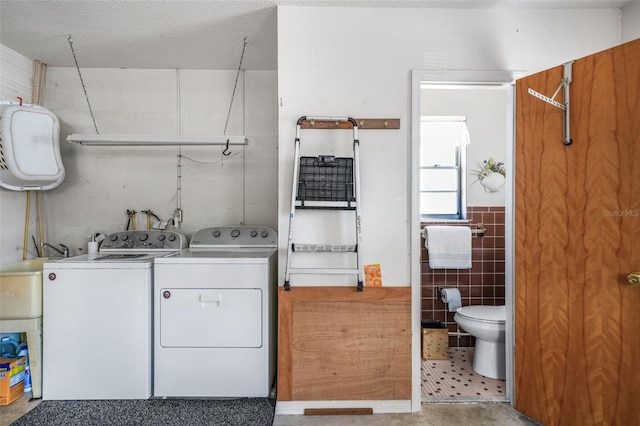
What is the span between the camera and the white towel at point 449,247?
2.87 m

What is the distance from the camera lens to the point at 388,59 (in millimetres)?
2045

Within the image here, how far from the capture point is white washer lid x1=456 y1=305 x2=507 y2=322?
2.38 meters

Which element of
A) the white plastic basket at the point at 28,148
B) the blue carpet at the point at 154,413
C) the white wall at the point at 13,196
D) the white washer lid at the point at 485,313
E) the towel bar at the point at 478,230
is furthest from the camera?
the towel bar at the point at 478,230

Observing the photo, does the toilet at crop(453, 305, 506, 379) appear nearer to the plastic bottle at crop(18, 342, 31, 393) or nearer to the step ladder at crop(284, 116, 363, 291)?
the step ladder at crop(284, 116, 363, 291)

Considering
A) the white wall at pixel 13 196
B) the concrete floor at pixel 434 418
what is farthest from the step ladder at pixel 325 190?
the white wall at pixel 13 196

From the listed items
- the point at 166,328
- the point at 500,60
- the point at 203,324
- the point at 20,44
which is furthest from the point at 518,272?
the point at 20,44

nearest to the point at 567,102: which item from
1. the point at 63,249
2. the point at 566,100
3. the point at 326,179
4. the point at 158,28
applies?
the point at 566,100

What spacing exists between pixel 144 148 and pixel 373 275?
224 centimetres

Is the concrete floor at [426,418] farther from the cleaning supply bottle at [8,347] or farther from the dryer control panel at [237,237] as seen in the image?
the dryer control panel at [237,237]

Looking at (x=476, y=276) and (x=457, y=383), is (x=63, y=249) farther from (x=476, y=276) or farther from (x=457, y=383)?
(x=476, y=276)

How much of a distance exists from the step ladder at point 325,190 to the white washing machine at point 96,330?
100 cm

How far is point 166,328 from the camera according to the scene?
209cm

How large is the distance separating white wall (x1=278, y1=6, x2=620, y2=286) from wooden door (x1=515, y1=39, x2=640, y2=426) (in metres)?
0.37

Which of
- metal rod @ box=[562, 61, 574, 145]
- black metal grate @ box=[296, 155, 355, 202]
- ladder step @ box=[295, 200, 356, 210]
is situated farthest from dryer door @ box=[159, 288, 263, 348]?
metal rod @ box=[562, 61, 574, 145]
